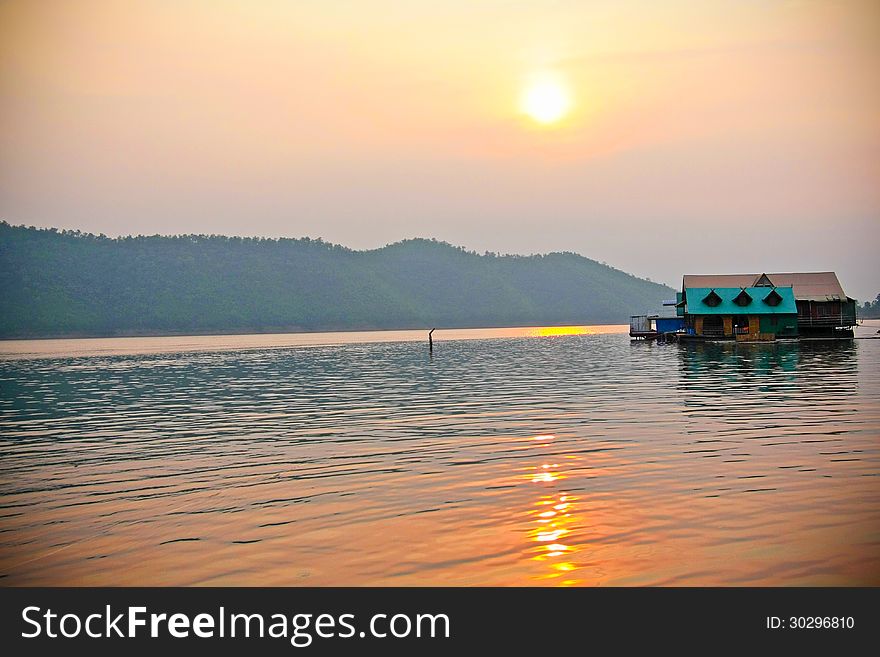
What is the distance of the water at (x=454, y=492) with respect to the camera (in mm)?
13180

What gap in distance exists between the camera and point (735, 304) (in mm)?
99500

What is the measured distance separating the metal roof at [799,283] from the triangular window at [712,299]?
9.43ft

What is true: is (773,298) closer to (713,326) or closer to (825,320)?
(713,326)

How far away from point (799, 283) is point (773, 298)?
9912 millimetres

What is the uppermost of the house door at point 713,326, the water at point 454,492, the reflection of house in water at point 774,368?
the house door at point 713,326

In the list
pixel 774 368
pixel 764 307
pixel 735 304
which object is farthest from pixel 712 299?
pixel 774 368

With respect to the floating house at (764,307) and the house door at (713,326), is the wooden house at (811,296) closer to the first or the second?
the floating house at (764,307)

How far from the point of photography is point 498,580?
12.3 metres

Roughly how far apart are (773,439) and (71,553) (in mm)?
20245

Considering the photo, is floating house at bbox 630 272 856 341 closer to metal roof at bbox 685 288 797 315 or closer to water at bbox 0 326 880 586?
metal roof at bbox 685 288 797 315

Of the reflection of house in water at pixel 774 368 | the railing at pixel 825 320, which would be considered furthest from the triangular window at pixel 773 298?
the railing at pixel 825 320

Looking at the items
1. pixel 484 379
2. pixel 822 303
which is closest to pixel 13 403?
pixel 484 379

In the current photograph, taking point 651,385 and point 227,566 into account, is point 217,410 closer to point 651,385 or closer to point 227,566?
point 651,385
